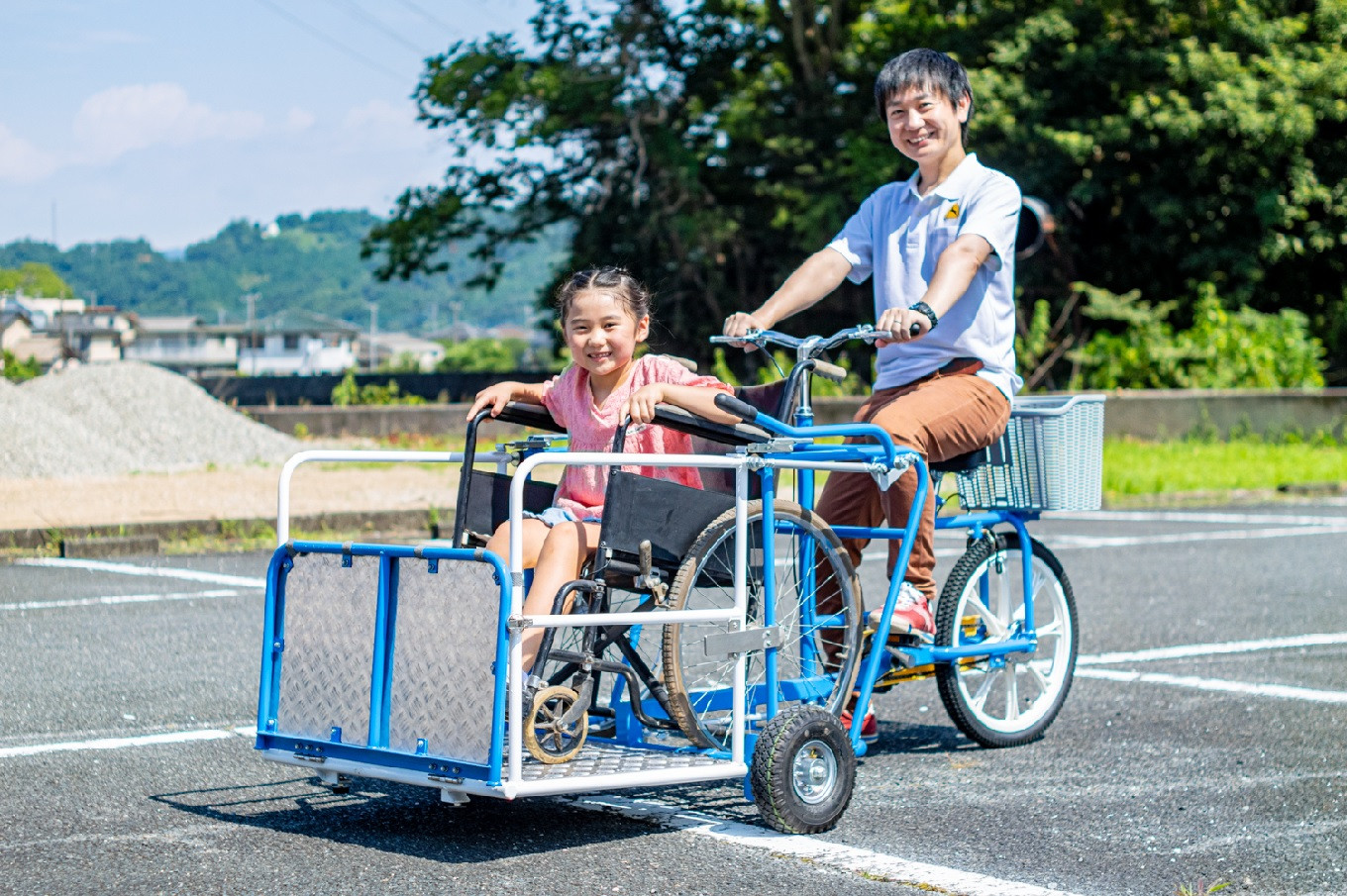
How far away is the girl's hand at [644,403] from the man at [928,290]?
83 centimetres

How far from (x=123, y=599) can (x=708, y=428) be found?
586cm

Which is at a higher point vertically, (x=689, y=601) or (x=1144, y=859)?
(x=689, y=601)

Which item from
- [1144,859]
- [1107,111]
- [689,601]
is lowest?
[1144,859]

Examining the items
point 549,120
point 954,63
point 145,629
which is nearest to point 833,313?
point 549,120

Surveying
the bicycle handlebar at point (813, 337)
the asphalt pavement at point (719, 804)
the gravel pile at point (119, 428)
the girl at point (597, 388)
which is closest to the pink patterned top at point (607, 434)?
the girl at point (597, 388)

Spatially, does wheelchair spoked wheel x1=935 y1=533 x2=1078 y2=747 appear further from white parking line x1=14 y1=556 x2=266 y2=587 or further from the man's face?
white parking line x1=14 y1=556 x2=266 y2=587

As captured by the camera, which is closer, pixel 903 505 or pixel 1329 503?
pixel 903 505

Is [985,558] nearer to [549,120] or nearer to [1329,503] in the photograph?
[1329,503]

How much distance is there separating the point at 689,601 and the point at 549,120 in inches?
999

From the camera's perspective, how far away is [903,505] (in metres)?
5.43

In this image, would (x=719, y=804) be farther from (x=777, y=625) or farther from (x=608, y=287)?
(x=608, y=287)

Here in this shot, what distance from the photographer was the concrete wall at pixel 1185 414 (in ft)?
71.2

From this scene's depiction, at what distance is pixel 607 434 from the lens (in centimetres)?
495

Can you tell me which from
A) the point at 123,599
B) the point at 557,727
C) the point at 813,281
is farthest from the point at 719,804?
the point at 123,599
